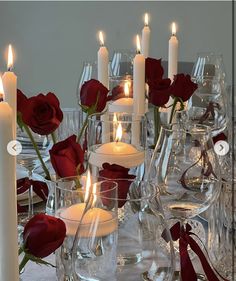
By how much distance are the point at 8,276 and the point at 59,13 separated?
282cm

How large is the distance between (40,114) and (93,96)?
0.68ft

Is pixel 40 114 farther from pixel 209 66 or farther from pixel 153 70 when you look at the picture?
pixel 209 66

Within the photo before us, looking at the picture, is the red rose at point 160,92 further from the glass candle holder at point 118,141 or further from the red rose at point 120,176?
the red rose at point 120,176

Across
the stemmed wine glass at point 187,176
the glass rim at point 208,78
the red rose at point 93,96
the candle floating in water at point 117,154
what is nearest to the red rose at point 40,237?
the stemmed wine glass at point 187,176

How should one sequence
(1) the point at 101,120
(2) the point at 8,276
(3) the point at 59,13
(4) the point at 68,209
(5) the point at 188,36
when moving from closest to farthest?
(2) the point at 8,276, (4) the point at 68,209, (1) the point at 101,120, (5) the point at 188,36, (3) the point at 59,13

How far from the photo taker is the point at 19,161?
3.80 feet

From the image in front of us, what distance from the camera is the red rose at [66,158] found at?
0.81 meters

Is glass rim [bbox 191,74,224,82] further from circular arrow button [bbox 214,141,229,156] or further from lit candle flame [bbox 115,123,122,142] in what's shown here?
lit candle flame [bbox 115,123,122,142]

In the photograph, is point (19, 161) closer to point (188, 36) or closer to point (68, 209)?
point (68, 209)

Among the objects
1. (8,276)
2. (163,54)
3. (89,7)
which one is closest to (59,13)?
(89,7)

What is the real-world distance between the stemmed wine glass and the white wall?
2.16 metres

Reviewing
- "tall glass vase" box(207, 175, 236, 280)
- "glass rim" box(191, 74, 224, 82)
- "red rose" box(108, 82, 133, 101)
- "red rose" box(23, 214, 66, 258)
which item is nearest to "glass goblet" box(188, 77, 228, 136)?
"glass rim" box(191, 74, 224, 82)

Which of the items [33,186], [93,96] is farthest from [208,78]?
[33,186]

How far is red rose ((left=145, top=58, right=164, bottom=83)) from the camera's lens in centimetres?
120
